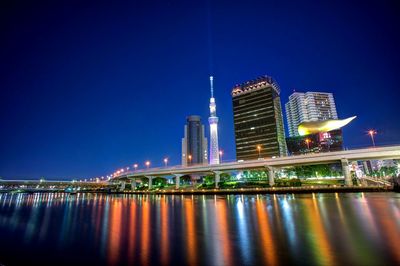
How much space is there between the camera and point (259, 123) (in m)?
181

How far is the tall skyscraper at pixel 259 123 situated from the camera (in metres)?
172

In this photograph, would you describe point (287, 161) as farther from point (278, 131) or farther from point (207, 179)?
point (278, 131)

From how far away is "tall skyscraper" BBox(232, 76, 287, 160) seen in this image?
172m

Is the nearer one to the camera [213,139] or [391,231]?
[391,231]

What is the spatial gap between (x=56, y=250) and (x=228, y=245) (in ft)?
31.3

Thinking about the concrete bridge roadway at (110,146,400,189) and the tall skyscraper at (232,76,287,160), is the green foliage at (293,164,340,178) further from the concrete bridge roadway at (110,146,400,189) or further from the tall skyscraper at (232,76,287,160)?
the concrete bridge roadway at (110,146,400,189)

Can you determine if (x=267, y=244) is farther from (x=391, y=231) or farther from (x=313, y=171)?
(x=313, y=171)

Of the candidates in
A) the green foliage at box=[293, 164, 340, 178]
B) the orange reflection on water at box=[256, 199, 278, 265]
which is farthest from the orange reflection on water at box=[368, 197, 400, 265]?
the green foliage at box=[293, 164, 340, 178]

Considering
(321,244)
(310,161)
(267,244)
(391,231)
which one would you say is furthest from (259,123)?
(267,244)

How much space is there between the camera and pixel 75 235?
56.0 ft

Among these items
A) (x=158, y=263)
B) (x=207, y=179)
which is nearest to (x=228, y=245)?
(x=158, y=263)

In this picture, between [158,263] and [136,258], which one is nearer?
[158,263]

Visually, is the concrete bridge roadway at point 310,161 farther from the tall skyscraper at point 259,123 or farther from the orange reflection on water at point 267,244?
the tall skyscraper at point 259,123

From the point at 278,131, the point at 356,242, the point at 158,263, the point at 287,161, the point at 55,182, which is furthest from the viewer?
the point at 55,182
